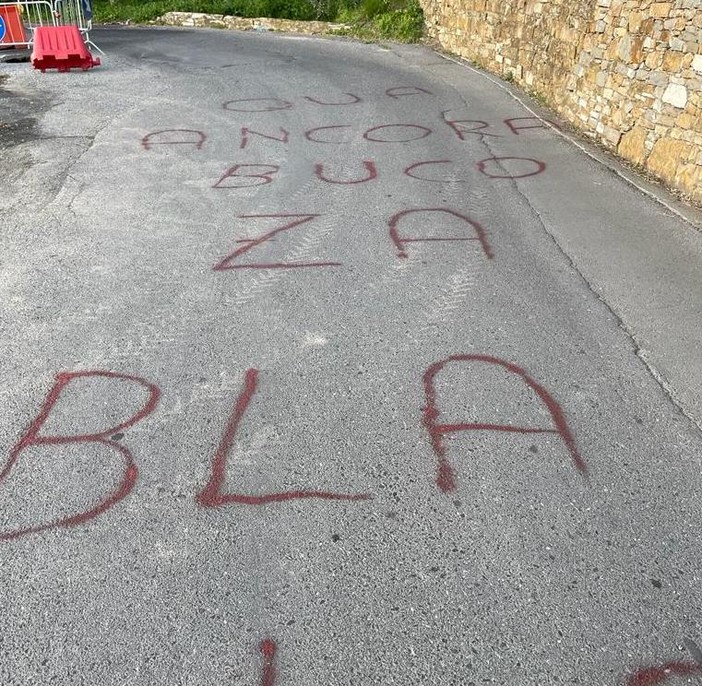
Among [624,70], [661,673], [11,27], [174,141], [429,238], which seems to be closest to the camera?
[661,673]

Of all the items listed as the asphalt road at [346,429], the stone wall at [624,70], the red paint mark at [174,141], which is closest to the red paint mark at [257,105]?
the red paint mark at [174,141]

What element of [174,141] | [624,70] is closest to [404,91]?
[624,70]

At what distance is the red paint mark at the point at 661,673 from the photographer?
2.21 metres

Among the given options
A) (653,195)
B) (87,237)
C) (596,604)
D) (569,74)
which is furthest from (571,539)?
(569,74)

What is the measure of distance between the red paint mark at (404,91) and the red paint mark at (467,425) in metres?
7.85

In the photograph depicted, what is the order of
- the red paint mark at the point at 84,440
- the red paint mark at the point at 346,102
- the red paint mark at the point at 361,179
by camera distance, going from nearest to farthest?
the red paint mark at the point at 84,440, the red paint mark at the point at 361,179, the red paint mark at the point at 346,102

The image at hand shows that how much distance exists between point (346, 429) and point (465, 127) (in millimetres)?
6629

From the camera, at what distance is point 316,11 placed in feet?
69.2

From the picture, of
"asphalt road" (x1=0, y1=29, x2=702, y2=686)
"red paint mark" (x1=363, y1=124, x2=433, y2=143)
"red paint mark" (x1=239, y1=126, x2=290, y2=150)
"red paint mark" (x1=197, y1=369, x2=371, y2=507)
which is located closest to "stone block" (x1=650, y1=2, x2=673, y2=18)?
"asphalt road" (x1=0, y1=29, x2=702, y2=686)

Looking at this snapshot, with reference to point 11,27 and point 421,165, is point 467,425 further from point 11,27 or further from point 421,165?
point 11,27

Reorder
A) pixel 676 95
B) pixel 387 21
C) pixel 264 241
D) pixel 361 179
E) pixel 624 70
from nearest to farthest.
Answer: pixel 264 241, pixel 676 95, pixel 361 179, pixel 624 70, pixel 387 21

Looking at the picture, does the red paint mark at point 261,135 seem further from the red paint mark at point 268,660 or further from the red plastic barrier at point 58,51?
the red paint mark at point 268,660

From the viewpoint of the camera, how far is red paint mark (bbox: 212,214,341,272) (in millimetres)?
4992

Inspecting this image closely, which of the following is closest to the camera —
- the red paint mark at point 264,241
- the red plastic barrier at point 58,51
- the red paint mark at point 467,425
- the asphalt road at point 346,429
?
the asphalt road at point 346,429
